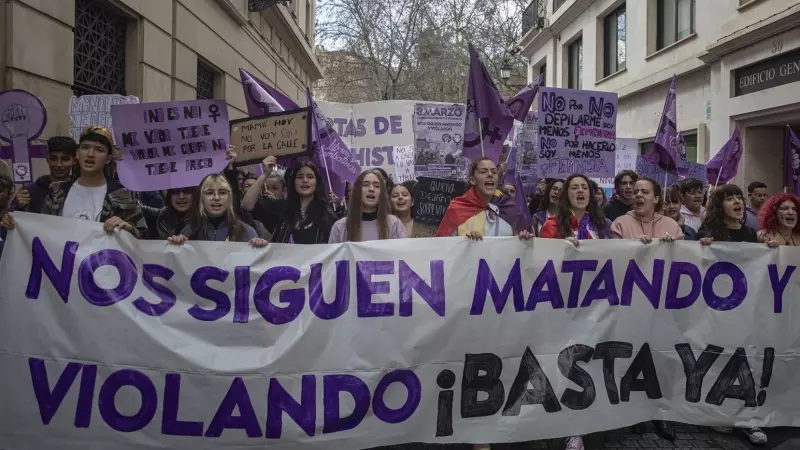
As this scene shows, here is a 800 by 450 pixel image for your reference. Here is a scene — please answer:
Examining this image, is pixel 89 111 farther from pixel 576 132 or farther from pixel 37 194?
pixel 576 132


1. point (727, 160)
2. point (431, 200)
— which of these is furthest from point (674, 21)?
point (431, 200)

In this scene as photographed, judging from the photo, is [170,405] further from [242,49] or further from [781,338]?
[242,49]

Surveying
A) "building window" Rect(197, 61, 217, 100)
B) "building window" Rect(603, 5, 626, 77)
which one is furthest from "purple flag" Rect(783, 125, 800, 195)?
"building window" Rect(603, 5, 626, 77)

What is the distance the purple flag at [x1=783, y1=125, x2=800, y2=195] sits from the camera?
6.11m

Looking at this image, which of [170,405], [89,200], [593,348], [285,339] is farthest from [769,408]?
[89,200]

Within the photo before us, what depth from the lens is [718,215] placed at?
4680 mm

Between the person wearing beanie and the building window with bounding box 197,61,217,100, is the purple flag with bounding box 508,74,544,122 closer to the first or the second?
the person wearing beanie

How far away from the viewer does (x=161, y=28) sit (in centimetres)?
963

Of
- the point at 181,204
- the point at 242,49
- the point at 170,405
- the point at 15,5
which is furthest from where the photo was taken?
the point at 242,49

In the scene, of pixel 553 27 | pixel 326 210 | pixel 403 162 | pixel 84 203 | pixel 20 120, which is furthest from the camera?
pixel 553 27

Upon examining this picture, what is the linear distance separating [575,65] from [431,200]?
720 inches

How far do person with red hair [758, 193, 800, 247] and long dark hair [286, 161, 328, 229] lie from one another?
3.21 metres

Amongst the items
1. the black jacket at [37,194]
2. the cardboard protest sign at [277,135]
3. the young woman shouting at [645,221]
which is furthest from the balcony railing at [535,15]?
the black jacket at [37,194]

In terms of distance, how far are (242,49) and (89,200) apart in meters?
11.0
